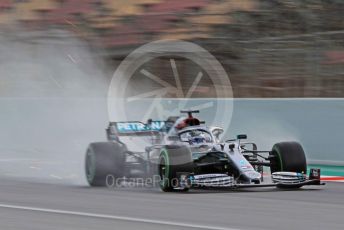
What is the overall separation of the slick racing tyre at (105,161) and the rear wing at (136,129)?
732 millimetres

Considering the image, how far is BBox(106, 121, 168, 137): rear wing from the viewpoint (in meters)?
12.3

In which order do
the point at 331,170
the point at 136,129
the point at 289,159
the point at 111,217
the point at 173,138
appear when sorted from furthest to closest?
the point at 331,170 → the point at 136,129 → the point at 173,138 → the point at 289,159 → the point at 111,217

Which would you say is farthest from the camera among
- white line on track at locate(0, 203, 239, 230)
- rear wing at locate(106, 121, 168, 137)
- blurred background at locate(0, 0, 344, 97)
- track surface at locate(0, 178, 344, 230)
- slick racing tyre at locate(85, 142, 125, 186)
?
blurred background at locate(0, 0, 344, 97)

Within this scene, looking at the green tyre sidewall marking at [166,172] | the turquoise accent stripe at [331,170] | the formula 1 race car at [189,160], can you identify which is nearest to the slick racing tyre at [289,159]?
the formula 1 race car at [189,160]

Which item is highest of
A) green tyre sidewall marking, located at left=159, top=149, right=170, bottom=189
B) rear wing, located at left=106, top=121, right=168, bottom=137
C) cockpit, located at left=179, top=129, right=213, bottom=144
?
rear wing, located at left=106, top=121, right=168, bottom=137

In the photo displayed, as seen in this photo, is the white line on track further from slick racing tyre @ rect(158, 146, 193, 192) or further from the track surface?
slick racing tyre @ rect(158, 146, 193, 192)

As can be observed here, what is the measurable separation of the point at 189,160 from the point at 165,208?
158 centimetres

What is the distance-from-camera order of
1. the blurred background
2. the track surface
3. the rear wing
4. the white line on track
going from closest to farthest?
the white line on track → the track surface → the rear wing → the blurred background

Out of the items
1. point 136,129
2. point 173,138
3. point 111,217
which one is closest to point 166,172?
point 173,138

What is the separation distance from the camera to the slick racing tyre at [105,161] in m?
11.4

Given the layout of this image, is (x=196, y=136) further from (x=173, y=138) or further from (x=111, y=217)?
(x=111, y=217)

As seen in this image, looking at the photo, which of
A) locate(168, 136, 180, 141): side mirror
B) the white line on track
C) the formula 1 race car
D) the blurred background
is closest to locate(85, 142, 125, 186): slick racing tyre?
the formula 1 race car

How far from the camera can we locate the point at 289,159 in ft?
36.6

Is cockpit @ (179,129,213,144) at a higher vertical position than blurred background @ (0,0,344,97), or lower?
lower
